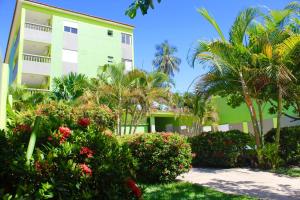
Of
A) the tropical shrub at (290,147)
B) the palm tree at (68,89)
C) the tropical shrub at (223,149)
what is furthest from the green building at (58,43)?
the tropical shrub at (290,147)

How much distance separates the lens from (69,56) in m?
33.8

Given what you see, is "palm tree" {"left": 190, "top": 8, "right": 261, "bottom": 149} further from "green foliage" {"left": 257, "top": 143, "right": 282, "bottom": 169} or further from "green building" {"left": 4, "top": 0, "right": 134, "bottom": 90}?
"green building" {"left": 4, "top": 0, "right": 134, "bottom": 90}

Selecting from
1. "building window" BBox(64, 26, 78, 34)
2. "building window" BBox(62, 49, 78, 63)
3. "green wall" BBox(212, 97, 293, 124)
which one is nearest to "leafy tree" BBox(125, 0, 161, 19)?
"green wall" BBox(212, 97, 293, 124)

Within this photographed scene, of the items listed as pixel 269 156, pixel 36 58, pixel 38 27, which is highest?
pixel 38 27

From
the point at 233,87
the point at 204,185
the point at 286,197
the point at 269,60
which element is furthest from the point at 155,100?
the point at 286,197

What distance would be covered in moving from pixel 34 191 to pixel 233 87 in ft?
34.8

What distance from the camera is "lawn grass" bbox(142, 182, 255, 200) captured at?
24.2 feet

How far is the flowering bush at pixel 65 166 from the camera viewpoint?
3.09 m

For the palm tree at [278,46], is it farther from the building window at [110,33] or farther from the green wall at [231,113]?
the building window at [110,33]

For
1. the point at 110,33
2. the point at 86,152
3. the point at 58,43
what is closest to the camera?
the point at 86,152

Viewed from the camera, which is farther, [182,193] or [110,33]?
[110,33]

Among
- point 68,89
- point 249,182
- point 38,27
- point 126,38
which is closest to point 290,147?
point 249,182

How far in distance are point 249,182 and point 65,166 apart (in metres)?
7.62

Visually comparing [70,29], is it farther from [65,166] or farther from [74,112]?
[65,166]
